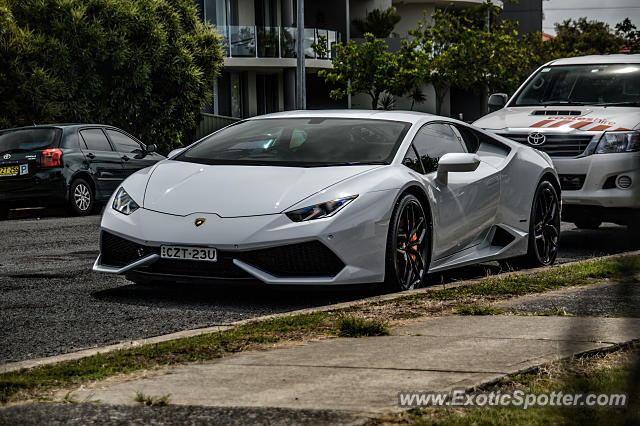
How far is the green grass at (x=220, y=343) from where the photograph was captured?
4156 millimetres

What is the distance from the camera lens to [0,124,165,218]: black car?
1628 cm

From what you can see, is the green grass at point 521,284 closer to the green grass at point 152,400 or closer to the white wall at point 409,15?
the green grass at point 152,400

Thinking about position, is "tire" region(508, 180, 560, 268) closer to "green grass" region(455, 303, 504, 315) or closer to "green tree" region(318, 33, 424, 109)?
"green grass" region(455, 303, 504, 315)

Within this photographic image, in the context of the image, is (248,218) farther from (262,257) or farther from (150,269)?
(150,269)

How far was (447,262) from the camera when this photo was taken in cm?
796

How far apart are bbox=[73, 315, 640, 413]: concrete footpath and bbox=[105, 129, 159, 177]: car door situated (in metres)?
13.2

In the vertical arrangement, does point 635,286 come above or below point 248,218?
above

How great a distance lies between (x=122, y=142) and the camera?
1822 centimetres

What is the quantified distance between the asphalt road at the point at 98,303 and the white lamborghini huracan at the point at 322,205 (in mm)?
211

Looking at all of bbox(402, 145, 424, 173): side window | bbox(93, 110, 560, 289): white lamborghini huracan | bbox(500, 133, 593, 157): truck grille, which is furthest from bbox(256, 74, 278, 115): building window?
bbox(402, 145, 424, 173): side window

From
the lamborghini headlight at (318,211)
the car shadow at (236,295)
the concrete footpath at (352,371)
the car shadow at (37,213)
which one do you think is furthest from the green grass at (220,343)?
the car shadow at (37,213)

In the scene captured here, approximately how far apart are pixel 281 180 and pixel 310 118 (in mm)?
1385

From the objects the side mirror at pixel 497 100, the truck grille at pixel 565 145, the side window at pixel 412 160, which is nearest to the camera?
the side window at pixel 412 160

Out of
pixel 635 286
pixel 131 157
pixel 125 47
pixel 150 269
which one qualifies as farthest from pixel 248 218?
pixel 125 47
